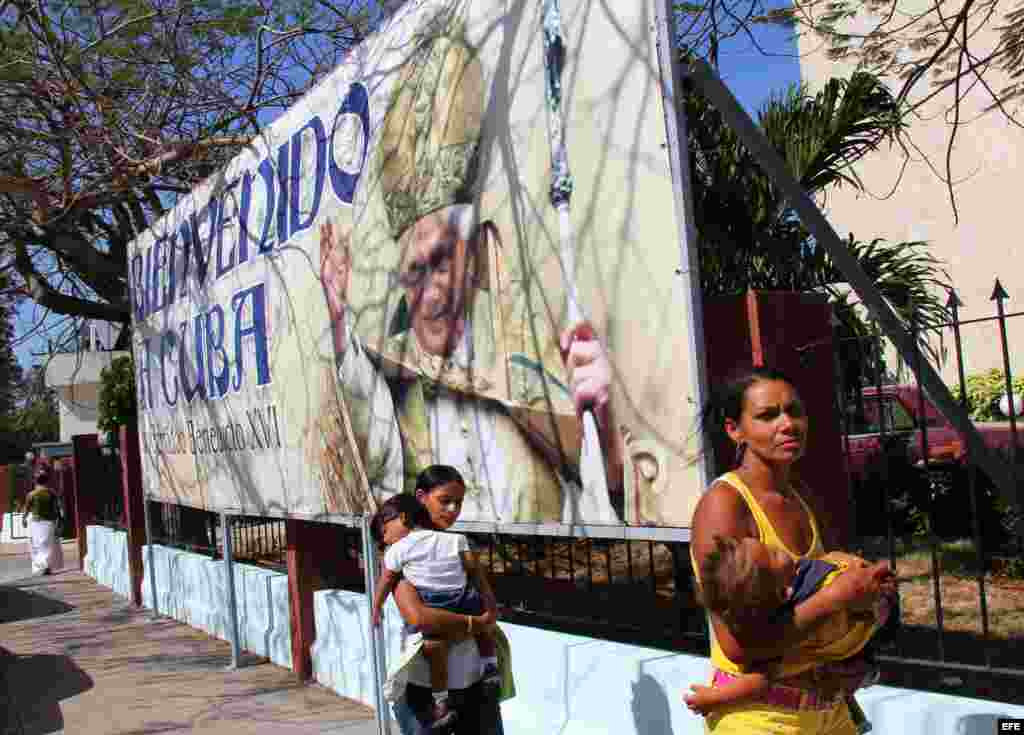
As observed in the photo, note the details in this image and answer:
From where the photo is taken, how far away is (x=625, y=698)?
4.68 meters

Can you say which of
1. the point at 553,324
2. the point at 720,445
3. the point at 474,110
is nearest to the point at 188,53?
the point at 474,110

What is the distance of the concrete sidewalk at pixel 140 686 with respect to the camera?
23.8ft

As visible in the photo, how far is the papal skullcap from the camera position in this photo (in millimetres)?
4996

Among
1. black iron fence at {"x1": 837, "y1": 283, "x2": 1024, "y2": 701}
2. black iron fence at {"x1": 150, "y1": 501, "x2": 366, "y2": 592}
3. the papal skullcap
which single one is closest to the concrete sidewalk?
black iron fence at {"x1": 150, "y1": 501, "x2": 366, "y2": 592}

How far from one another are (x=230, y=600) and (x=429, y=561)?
535 centimetres

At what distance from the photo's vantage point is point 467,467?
203 inches

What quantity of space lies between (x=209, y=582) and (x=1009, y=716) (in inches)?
338

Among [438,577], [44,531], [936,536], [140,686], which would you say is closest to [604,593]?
[140,686]

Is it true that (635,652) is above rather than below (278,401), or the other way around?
below

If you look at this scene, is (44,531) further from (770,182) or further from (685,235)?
(685,235)

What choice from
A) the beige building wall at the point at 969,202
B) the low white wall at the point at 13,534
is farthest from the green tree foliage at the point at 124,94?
the low white wall at the point at 13,534

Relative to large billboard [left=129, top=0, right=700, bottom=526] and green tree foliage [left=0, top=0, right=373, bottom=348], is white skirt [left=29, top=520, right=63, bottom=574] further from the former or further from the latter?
large billboard [left=129, top=0, right=700, bottom=526]

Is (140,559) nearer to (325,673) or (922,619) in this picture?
(325,673)

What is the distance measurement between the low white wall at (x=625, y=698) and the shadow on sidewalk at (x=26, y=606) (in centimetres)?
959
